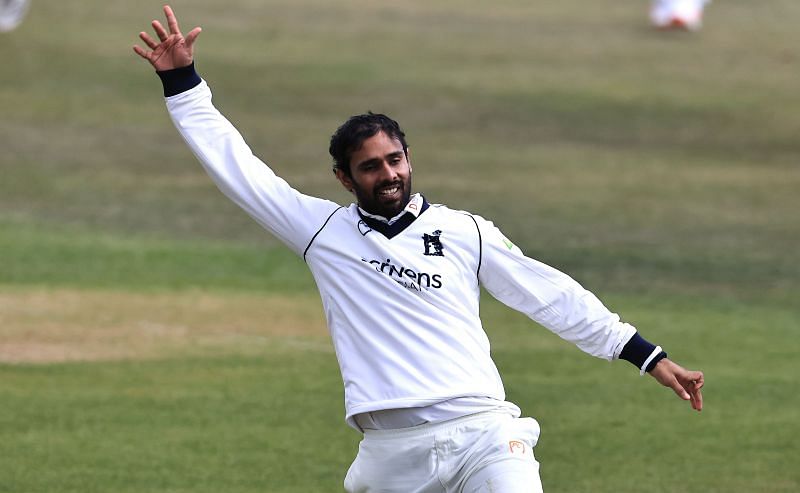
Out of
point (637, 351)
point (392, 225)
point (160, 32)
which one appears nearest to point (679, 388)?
point (637, 351)

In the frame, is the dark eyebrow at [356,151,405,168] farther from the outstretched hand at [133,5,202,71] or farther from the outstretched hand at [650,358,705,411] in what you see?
the outstretched hand at [650,358,705,411]

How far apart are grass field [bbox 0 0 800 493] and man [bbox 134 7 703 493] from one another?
370 cm

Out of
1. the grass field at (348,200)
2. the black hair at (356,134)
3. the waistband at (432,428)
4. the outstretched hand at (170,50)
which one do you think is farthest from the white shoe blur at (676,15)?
the waistband at (432,428)

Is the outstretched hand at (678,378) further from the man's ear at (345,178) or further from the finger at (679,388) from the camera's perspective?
the man's ear at (345,178)

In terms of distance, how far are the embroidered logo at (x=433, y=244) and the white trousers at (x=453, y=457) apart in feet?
2.14

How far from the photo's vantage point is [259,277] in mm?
17953

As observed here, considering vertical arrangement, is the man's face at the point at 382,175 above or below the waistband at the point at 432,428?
above

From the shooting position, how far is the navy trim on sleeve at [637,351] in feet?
20.2

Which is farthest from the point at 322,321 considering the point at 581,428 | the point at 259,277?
the point at 581,428

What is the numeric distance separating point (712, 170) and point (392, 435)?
797 inches

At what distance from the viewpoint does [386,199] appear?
6.19 m

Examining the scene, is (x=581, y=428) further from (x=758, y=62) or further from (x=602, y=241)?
(x=758, y=62)

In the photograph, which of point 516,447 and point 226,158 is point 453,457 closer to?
point 516,447

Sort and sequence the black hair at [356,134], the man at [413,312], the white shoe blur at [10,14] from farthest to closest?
the white shoe blur at [10,14]
the black hair at [356,134]
the man at [413,312]
